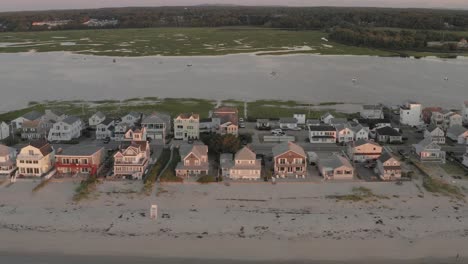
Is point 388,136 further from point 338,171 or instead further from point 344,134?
point 338,171

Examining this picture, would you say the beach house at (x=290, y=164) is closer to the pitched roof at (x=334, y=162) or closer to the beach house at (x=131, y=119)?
the pitched roof at (x=334, y=162)

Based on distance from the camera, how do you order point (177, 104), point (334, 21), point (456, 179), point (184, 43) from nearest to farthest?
1. point (456, 179)
2. point (177, 104)
3. point (184, 43)
4. point (334, 21)

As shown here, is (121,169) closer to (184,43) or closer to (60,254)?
(60,254)

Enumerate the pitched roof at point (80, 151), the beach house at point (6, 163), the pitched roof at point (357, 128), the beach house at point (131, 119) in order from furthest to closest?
the beach house at point (131, 119)
the pitched roof at point (357, 128)
the pitched roof at point (80, 151)
the beach house at point (6, 163)

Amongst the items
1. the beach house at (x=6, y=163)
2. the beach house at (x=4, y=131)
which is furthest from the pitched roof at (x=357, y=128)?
the beach house at (x=4, y=131)

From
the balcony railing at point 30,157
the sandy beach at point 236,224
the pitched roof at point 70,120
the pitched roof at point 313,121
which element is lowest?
the sandy beach at point 236,224

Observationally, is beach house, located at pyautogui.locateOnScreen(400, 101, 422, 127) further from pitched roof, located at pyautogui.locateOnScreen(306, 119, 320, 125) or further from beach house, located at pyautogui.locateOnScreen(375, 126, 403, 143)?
pitched roof, located at pyautogui.locateOnScreen(306, 119, 320, 125)

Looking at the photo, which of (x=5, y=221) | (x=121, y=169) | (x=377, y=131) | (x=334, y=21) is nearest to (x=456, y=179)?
(x=377, y=131)
